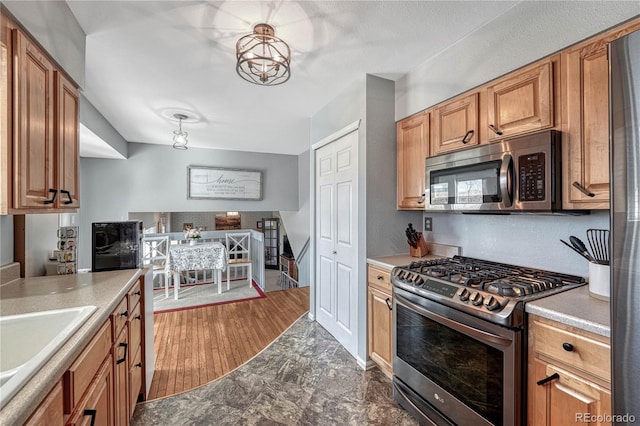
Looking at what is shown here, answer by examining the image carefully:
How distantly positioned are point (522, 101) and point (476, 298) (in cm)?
112

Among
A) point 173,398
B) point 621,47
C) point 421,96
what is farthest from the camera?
point 421,96

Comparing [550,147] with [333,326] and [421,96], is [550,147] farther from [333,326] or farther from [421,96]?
[333,326]

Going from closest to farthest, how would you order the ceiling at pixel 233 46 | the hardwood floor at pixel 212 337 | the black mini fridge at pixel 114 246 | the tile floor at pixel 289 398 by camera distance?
the ceiling at pixel 233 46 → the tile floor at pixel 289 398 → the black mini fridge at pixel 114 246 → the hardwood floor at pixel 212 337

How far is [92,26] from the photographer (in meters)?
1.68

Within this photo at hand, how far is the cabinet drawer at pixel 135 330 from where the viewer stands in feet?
5.65

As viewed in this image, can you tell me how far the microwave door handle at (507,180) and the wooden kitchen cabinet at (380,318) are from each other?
3.02ft

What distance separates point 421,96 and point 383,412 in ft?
7.47

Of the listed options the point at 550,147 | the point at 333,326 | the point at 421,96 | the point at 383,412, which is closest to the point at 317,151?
the point at 421,96

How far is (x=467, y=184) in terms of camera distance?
181cm

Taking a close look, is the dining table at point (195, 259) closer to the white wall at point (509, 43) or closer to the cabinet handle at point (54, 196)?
the cabinet handle at point (54, 196)

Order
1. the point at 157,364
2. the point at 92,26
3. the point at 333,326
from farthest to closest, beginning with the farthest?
the point at 333,326 < the point at 157,364 < the point at 92,26

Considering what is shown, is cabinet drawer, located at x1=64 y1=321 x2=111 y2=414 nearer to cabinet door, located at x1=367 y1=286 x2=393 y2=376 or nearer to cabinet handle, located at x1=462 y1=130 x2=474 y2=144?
cabinet door, located at x1=367 y1=286 x2=393 y2=376

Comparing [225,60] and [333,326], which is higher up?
[225,60]

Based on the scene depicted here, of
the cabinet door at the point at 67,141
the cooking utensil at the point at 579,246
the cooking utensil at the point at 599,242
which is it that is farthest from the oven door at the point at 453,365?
the cabinet door at the point at 67,141
